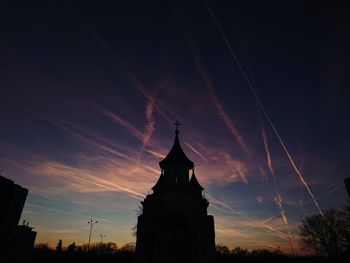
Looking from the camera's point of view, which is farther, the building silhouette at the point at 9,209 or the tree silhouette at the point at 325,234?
the tree silhouette at the point at 325,234

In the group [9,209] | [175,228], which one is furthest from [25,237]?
[175,228]

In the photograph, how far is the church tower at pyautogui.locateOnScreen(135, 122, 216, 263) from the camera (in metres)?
27.7

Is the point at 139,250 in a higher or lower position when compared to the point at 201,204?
lower

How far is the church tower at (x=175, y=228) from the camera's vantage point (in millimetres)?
27703

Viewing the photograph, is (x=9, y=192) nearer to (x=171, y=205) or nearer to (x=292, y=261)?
(x=171, y=205)

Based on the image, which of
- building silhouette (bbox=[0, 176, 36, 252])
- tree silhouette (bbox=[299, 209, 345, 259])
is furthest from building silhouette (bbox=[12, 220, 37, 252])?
tree silhouette (bbox=[299, 209, 345, 259])

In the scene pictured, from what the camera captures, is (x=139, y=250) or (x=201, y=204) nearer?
(x=139, y=250)

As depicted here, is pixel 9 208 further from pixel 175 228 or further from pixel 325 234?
pixel 325 234

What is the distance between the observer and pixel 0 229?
2267 cm

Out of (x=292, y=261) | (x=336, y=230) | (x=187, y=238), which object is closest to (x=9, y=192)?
(x=187, y=238)

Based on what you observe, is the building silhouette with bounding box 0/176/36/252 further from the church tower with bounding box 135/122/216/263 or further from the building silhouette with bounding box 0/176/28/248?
the church tower with bounding box 135/122/216/263

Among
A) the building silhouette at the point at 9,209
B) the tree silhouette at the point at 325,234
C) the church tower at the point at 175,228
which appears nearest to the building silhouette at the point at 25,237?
the building silhouette at the point at 9,209

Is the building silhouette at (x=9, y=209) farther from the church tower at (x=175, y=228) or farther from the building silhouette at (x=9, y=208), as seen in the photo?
the church tower at (x=175, y=228)

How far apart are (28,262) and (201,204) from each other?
2009 cm
